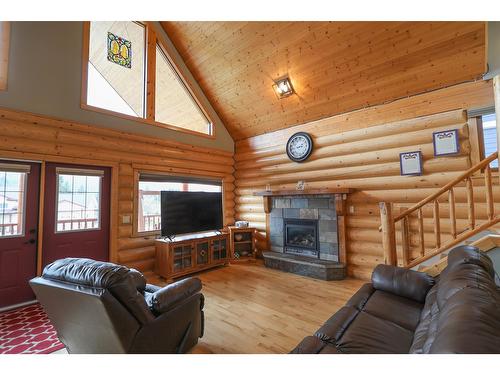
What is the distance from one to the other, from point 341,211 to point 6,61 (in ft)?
17.9

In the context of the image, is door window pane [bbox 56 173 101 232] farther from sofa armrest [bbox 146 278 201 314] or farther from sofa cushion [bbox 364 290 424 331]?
sofa cushion [bbox 364 290 424 331]

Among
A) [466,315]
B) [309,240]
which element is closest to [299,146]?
[309,240]

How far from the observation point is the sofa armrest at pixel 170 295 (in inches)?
71.1

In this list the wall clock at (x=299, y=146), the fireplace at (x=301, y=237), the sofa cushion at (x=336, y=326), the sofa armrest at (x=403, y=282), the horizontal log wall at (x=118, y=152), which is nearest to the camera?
the sofa cushion at (x=336, y=326)

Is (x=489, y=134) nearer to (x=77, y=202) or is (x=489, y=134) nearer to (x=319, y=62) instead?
(x=319, y=62)

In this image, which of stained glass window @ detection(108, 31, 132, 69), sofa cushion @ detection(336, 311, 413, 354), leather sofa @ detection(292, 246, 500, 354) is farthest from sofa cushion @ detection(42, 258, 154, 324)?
stained glass window @ detection(108, 31, 132, 69)

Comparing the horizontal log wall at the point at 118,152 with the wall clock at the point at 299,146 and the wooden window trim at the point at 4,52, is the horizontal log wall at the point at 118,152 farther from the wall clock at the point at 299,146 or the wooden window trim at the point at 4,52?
the wall clock at the point at 299,146

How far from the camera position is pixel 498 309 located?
1112mm

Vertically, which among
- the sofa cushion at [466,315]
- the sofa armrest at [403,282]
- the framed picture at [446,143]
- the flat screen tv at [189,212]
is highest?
the framed picture at [446,143]

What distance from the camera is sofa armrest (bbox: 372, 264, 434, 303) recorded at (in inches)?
88.7

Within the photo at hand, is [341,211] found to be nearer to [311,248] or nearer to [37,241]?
[311,248]

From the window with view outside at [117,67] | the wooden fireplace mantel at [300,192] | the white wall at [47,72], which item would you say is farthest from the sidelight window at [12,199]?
the wooden fireplace mantel at [300,192]
